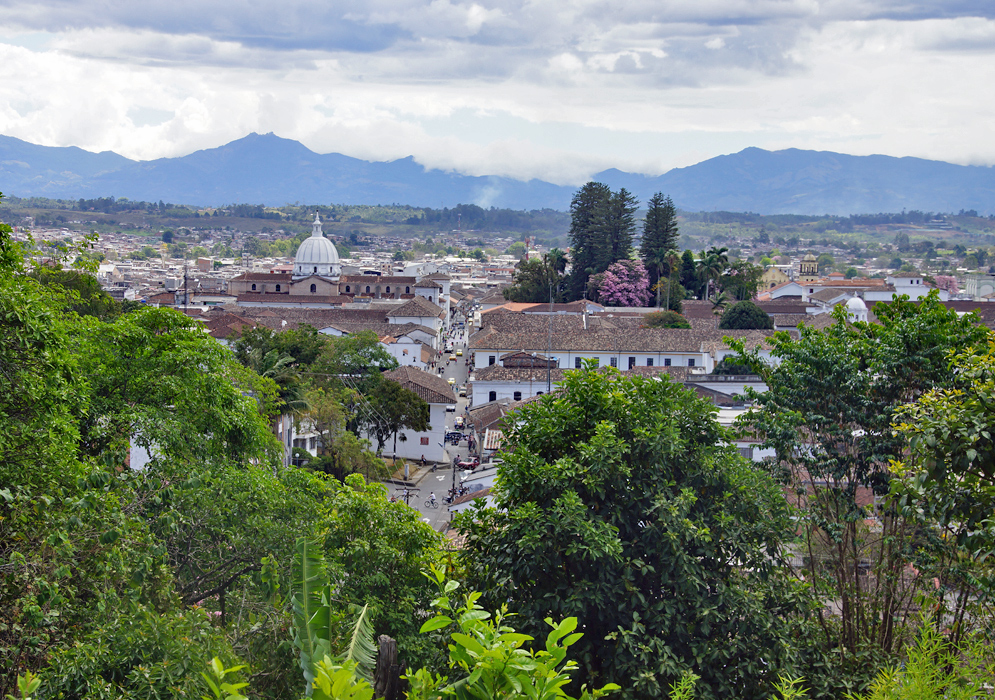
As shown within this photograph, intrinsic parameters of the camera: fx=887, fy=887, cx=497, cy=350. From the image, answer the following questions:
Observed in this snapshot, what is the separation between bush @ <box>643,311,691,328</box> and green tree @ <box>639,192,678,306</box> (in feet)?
45.7

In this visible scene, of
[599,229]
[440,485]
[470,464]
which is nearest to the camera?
[440,485]

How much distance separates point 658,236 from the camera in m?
68.8

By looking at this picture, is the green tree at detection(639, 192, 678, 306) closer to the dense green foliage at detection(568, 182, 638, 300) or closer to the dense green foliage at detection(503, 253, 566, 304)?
the dense green foliage at detection(568, 182, 638, 300)

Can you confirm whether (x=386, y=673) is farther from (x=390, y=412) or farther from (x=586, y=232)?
(x=586, y=232)

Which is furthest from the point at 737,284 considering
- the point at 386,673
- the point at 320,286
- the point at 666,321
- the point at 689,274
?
the point at 386,673

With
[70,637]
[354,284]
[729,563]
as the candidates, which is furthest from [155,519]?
[354,284]

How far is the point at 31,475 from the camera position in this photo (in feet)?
24.7

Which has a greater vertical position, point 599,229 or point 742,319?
point 599,229

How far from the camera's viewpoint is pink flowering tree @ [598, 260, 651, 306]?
6581cm

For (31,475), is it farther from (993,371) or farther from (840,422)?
(840,422)

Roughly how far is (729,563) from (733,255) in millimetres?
186159

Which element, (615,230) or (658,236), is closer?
(615,230)

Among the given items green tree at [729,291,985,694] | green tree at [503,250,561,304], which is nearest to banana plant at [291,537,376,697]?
green tree at [729,291,985,694]

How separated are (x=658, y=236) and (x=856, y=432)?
59509 mm
